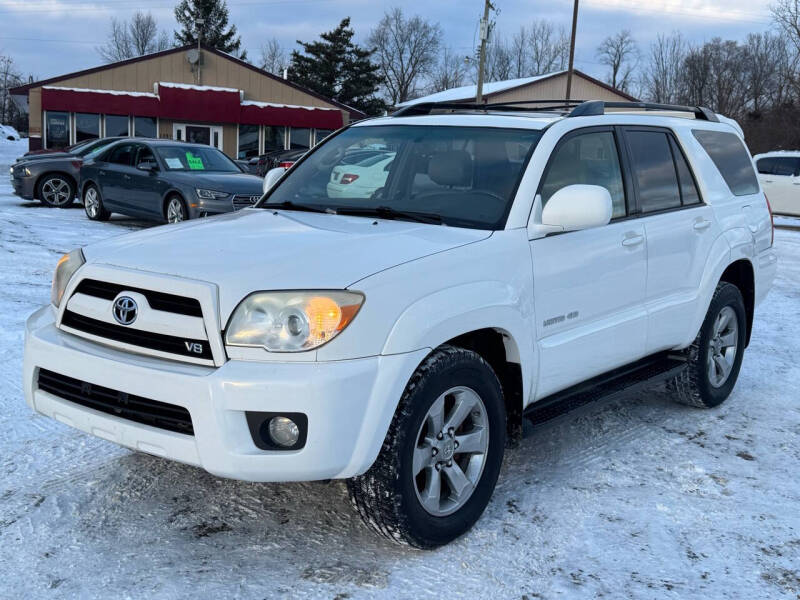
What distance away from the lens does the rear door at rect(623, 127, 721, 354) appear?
4.61 meters

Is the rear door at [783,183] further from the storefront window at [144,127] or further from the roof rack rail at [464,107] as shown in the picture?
the storefront window at [144,127]

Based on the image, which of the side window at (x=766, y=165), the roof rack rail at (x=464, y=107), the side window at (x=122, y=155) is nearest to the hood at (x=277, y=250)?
the roof rack rail at (x=464, y=107)

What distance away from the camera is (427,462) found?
11.0 feet

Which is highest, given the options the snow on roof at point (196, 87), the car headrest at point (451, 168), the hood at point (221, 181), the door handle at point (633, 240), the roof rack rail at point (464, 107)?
the snow on roof at point (196, 87)

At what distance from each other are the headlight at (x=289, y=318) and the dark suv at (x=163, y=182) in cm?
926

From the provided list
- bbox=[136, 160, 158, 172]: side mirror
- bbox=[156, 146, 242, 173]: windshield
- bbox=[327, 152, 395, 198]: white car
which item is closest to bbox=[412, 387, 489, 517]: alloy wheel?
bbox=[327, 152, 395, 198]: white car

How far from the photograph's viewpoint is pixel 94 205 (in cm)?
1504

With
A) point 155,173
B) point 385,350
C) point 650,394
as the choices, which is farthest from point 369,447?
point 155,173

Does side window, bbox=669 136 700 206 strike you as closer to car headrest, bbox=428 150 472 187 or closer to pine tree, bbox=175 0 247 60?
car headrest, bbox=428 150 472 187

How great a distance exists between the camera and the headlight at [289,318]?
2.96 m

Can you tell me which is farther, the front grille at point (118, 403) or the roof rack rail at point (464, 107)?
the roof rack rail at point (464, 107)

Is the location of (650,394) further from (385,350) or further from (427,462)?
(385,350)

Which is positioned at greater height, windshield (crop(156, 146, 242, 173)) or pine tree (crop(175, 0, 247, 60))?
pine tree (crop(175, 0, 247, 60))

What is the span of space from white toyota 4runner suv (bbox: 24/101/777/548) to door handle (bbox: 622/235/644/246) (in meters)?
0.01
